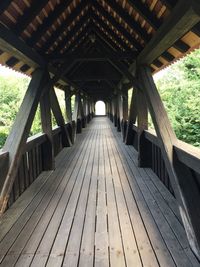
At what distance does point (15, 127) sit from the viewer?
3.84 metres

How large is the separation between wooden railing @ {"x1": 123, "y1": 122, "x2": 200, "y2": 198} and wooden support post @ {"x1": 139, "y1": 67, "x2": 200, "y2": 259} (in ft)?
0.29

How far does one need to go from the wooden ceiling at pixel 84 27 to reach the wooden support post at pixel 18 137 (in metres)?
0.58

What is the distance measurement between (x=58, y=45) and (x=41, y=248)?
16.1 ft

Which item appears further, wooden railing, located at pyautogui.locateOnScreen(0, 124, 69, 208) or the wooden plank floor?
wooden railing, located at pyautogui.locateOnScreen(0, 124, 69, 208)

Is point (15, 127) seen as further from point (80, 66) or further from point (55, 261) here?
point (80, 66)

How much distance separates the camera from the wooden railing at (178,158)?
2639 millimetres

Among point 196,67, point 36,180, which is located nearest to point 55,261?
point 36,180

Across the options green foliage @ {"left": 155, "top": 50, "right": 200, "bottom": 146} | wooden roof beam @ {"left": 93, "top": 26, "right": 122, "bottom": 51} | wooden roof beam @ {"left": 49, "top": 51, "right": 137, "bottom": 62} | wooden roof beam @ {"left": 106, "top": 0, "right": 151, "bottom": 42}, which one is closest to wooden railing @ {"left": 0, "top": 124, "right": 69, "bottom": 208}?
wooden roof beam @ {"left": 49, "top": 51, "right": 137, "bottom": 62}

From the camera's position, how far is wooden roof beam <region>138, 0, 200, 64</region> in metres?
2.43

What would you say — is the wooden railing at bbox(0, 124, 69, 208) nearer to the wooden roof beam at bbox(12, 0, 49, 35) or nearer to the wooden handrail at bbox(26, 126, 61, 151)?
the wooden handrail at bbox(26, 126, 61, 151)

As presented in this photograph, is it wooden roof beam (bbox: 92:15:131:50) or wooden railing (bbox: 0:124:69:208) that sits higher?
wooden roof beam (bbox: 92:15:131:50)

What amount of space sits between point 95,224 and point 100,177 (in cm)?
198

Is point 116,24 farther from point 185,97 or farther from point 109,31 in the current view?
point 185,97

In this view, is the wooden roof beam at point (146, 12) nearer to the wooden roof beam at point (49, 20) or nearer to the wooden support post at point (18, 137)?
the wooden roof beam at point (49, 20)
